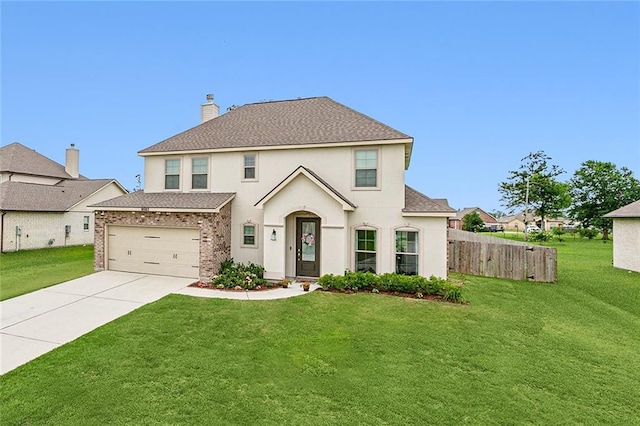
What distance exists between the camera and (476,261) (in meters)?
14.3

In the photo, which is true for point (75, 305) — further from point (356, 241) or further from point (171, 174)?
point (356, 241)

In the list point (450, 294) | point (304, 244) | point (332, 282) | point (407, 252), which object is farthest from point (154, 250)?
point (450, 294)

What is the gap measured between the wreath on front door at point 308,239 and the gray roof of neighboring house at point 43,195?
62.8ft

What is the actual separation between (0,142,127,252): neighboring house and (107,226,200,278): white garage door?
11427 millimetres

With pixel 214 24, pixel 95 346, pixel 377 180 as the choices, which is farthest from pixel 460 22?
pixel 95 346

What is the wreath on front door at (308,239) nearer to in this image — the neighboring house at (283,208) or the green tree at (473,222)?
the neighboring house at (283,208)

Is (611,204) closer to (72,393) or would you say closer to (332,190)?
(332,190)


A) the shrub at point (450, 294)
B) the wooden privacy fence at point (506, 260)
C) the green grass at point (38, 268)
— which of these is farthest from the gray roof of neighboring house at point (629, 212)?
the green grass at point (38, 268)

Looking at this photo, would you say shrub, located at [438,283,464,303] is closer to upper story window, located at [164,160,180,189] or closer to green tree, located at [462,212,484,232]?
upper story window, located at [164,160,180,189]

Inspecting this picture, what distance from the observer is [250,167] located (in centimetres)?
1296

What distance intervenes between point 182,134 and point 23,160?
76.8 feet

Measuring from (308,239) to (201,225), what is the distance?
4.18 metres

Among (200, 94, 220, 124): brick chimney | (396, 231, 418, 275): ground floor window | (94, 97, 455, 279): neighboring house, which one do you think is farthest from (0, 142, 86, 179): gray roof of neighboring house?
(396, 231, 418, 275): ground floor window

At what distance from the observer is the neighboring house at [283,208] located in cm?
1115
